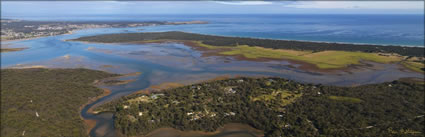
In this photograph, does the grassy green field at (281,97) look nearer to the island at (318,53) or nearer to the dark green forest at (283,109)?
the dark green forest at (283,109)

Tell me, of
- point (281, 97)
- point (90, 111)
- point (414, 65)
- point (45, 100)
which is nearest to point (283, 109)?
point (281, 97)

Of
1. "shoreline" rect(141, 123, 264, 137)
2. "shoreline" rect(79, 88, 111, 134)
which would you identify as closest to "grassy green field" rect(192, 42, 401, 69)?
"shoreline" rect(141, 123, 264, 137)

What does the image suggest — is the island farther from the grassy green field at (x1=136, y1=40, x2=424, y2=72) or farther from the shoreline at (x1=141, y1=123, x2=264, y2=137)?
the shoreline at (x1=141, y1=123, x2=264, y2=137)

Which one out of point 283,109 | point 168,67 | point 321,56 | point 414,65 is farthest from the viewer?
point 321,56

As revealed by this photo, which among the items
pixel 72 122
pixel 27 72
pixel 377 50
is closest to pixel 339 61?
pixel 377 50

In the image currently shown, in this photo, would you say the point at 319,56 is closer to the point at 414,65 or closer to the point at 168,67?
the point at 414,65

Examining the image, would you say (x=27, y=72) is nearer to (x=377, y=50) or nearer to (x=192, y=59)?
(x=192, y=59)

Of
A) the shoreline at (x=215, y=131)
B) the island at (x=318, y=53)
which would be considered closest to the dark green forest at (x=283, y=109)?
the shoreline at (x=215, y=131)
